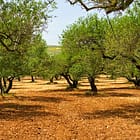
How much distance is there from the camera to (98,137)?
645 inches

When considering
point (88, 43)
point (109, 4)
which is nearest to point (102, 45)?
point (88, 43)

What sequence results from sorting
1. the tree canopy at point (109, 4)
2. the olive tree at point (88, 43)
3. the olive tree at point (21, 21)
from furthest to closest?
the olive tree at point (88, 43)
the olive tree at point (21, 21)
the tree canopy at point (109, 4)

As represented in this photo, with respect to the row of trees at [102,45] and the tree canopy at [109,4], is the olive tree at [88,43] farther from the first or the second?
the tree canopy at [109,4]

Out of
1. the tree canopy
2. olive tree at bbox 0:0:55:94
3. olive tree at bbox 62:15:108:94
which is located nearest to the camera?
the tree canopy

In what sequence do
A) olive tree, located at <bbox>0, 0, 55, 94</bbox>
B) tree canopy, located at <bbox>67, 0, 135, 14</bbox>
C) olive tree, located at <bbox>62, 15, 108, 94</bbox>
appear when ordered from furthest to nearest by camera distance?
olive tree, located at <bbox>62, 15, 108, 94</bbox>, olive tree, located at <bbox>0, 0, 55, 94</bbox>, tree canopy, located at <bbox>67, 0, 135, 14</bbox>

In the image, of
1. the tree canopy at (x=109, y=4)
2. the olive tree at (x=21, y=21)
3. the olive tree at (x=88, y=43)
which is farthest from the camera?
the olive tree at (x=88, y=43)

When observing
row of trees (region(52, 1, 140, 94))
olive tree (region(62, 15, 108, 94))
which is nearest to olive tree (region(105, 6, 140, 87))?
row of trees (region(52, 1, 140, 94))

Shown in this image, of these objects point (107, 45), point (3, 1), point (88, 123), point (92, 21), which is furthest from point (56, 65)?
point (88, 123)

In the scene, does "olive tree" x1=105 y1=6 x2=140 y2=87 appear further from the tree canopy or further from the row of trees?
the tree canopy

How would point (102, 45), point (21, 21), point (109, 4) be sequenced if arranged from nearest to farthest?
point (109, 4), point (21, 21), point (102, 45)

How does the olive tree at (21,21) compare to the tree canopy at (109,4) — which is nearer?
the tree canopy at (109,4)

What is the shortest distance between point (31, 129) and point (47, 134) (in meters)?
1.65

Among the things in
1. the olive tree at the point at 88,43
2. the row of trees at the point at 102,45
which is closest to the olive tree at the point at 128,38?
the row of trees at the point at 102,45

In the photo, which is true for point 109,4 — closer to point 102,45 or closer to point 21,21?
point 21,21
